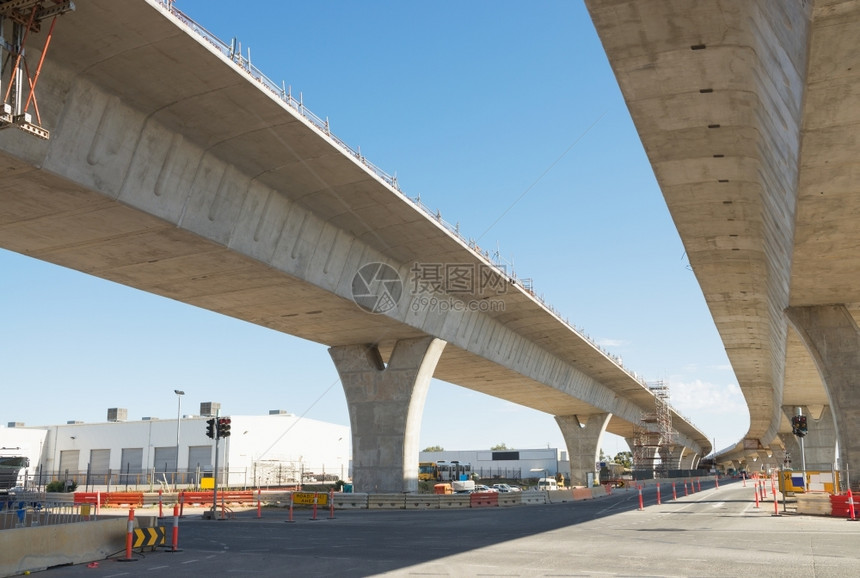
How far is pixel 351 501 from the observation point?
37.8 meters

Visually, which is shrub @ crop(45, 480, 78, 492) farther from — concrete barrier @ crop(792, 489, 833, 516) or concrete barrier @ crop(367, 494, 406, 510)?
concrete barrier @ crop(792, 489, 833, 516)

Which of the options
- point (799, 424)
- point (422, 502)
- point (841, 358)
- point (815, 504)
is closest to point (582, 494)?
point (422, 502)

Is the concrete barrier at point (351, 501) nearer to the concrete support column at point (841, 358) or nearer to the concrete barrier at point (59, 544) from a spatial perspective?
the concrete barrier at point (59, 544)

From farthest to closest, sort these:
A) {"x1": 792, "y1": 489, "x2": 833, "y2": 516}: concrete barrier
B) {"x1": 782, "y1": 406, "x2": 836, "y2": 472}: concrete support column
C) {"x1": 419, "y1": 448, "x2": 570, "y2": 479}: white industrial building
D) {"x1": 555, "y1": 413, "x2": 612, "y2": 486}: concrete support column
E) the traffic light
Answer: {"x1": 419, "y1": 448, "x2": 570, "y2": 479}: white industrial building, {"x1": 555, "y1": 413, "x2": 612, "y2": 486}: concrete support column, {"x1": 782, "y1": 406, "x2": 836, "y2": 472}: concrete support column, the traffic light, {"x1": 792, "y1": 489, "x2": 833, "y2": 516}: concrete barrier

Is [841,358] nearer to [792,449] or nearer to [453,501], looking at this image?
[453,501]

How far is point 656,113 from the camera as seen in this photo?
16.1 meters

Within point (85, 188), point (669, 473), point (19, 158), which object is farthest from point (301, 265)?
point (669, 473)

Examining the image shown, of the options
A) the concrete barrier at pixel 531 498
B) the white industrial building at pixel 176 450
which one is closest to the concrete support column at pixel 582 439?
the white industrial building at pixel 176 450

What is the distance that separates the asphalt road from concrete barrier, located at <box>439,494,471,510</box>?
11.3 m

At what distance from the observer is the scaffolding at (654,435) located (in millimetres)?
89062

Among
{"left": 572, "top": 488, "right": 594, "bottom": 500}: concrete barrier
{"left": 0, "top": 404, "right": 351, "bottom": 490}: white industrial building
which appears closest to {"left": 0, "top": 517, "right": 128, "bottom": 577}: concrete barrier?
{"left": 572, "top": 488, "right": 594, "bottom": 500}: concrete barrier

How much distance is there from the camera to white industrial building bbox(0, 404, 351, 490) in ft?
234

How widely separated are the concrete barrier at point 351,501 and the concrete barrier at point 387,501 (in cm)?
30

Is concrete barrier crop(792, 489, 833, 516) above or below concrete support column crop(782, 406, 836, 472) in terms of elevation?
below
